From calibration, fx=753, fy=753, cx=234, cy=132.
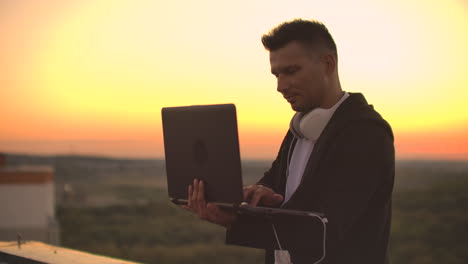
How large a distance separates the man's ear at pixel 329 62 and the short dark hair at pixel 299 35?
31 millimetres

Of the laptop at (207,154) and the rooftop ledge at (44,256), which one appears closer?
the laptop at (207,154)

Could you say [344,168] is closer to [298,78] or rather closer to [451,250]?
[298,78]

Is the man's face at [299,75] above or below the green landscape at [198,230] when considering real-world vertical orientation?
above

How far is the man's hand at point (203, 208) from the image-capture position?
2330 millimetres

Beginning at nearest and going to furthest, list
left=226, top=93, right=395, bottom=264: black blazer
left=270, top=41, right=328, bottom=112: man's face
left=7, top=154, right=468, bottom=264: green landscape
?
left=226, top=93, right=395, bottom=264: black blazer, left=270, top=41, right=328, bottom=112: man's face, left=7, top=154, right=468, bottom=264: green landscape

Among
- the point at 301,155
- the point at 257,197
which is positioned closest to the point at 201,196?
the point at 257,197

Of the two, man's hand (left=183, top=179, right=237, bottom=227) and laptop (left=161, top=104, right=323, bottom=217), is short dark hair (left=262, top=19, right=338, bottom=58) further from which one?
man's hand (left=183, top=179, right=237, bottom=227)

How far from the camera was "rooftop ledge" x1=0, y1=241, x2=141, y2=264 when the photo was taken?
3.20 m

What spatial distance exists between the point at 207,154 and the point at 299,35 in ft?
1.56

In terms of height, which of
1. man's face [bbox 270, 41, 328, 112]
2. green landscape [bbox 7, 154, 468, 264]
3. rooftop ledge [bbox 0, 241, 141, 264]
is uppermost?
man's face [bbox 270, 41, 328, 112]

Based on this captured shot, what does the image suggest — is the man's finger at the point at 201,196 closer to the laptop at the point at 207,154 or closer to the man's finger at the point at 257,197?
the laptop at the point at 207,154

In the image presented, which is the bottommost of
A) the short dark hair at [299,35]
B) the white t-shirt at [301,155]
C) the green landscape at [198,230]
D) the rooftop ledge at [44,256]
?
the green landscape at [198,230]

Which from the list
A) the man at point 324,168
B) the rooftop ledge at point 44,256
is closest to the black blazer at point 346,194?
the man at point 324,168

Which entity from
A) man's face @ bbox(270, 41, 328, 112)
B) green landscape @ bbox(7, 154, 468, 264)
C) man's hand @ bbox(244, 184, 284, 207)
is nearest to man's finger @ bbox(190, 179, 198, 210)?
man's hand @ bbox(244, 184, 284, 207)
